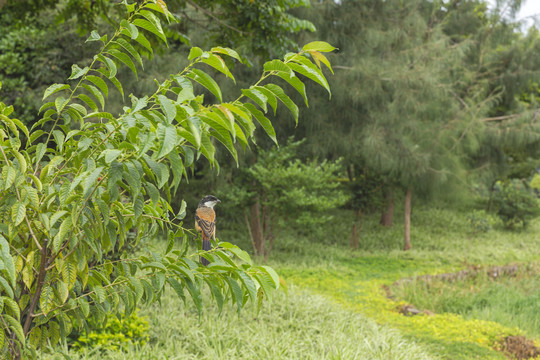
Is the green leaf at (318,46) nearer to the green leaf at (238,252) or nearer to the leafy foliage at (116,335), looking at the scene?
the green leaf at (238,252)

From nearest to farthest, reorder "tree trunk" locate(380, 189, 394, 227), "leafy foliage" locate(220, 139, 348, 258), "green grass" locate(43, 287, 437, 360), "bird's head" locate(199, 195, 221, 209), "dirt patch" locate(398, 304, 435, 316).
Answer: "bird's head" locate(199, 195, 221, 209) → "green grass" locate(43, 287, 437, 360) → "dirt patch" locate(398, 304, 435, 316) → "leafy foliage" locate(220, 139, 348, 258) → "tree trunk" locate(380, 189, 394, 227)

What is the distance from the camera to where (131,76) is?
926cm

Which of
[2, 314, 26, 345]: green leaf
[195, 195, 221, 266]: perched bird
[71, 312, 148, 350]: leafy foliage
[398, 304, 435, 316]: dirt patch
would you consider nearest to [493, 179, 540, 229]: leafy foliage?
[398, 304, 435, 316]: dirt patch

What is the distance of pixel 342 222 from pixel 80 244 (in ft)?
43.0

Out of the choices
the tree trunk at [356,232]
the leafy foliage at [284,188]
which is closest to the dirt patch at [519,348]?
the leafy foliage at [284,188]

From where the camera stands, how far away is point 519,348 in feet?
16.1

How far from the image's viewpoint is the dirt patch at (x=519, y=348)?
4.82m

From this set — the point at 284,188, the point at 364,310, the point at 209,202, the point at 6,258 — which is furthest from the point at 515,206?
the point at 6,258

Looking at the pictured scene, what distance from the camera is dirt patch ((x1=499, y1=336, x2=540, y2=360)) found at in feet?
15.8

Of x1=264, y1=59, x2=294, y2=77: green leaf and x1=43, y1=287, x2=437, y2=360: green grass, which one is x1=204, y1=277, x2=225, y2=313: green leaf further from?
x1=43, y1=287, x2=437, y2=360: green grass

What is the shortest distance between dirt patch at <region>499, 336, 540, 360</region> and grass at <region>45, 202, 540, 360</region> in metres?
0.12

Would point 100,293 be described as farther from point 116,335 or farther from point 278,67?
point 116,335

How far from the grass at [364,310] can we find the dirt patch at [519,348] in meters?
0.12

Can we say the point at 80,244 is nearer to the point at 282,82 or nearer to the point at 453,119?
the point at 282,82
